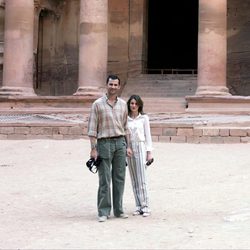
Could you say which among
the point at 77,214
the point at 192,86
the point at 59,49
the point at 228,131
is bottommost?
the point at 77,214

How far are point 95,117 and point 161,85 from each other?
1709 cm

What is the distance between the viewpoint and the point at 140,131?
8.65 meters

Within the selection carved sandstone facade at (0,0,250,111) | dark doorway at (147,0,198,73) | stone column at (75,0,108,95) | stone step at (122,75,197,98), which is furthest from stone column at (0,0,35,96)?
dark doorway at (147,0,198,73)

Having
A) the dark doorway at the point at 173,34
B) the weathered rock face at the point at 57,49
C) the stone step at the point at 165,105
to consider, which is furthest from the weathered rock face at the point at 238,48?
the weathered rock face at the point at 57,49

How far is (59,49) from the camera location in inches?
1117

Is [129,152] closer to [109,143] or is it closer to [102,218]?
A: [109,143]

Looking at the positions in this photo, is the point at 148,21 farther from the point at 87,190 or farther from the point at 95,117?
the point at 95,117

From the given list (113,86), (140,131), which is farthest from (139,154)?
(113,86)

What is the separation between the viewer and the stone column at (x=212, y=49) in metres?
21.1

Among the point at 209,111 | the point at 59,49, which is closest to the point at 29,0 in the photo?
the point at 59,49

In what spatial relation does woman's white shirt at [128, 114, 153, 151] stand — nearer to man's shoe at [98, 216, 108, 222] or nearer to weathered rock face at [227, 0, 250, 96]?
man's shoe at [98, 216, 108, 222]

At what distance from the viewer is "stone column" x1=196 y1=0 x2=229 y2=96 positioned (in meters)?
21.1

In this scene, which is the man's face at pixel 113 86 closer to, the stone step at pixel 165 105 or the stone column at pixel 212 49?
the stone column at pixel 212 49

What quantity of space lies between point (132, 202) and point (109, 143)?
1.79 m
